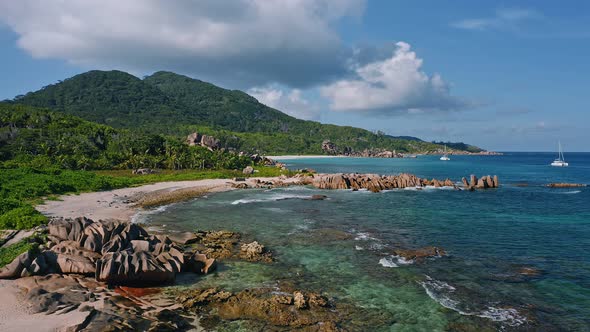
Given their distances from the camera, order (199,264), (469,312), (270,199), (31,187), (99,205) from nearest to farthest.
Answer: (469,312) → (199,264) → (99,205) → (31,187) → (270,199)

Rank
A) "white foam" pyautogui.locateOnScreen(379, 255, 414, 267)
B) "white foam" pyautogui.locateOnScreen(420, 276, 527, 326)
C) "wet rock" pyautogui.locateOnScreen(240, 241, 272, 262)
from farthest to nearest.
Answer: "wet rock" pyautogui.locateOnScreen(240, 241, 272, 262), "white foam" pyautogui.locateOnScreen(379, 255, 414, 267), "white foam" pyautogui.locateOnScreen(420, 276, 527, 326)

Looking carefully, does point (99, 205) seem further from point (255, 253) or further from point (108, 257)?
point (255, 253)

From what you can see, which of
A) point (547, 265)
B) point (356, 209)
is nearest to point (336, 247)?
point (547, 265)

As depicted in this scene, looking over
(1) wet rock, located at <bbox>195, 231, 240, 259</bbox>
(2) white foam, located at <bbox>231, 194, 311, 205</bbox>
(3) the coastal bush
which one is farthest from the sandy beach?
(2) white foam, located at <bbox>231, 194, 311, 205</bbox>

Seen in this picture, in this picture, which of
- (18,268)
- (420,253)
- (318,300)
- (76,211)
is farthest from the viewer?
(76,211)

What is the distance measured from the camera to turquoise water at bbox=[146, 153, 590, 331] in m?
19.5

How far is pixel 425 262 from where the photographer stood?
2759 centimetres

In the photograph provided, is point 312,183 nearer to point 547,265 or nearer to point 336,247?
point 336,247

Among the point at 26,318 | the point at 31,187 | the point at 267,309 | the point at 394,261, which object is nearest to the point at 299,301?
the point at 267,309

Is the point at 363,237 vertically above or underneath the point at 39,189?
underneath

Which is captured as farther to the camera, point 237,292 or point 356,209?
point 356,209

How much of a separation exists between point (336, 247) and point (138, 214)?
27082 millimetres

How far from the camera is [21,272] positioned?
69.9ft

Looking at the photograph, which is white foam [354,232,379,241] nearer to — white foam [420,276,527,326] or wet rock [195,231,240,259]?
white foam [420,276,527,326]
